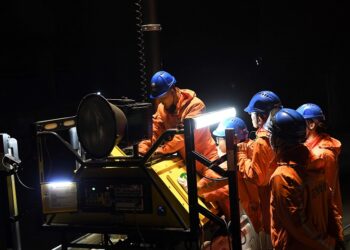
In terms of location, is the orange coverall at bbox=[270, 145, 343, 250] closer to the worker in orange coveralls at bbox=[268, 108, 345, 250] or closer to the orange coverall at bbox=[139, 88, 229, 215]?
the worker in orange coveralls at bbox=[268, 108, 345, 250]

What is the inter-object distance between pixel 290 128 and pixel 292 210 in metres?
0.62

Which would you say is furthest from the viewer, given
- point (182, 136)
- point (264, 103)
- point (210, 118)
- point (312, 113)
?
point (312, 113)

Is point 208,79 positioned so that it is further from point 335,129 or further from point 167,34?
point 335,129

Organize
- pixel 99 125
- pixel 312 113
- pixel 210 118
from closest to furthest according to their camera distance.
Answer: pixel 99 125 < pixel 210 118 < pixel 312 113

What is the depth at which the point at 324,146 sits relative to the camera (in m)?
4.91

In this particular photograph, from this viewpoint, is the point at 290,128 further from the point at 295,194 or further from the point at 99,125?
the point at 99,125

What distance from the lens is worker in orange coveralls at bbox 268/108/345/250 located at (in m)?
3.22

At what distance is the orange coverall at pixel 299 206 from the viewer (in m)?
3.22

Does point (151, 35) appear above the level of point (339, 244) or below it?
above

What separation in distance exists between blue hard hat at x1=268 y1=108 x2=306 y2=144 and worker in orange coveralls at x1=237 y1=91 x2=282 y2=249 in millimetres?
726

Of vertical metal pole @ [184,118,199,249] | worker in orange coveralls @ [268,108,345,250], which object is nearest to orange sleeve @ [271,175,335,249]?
worker in orange coveralls @ [268,108,345,250]

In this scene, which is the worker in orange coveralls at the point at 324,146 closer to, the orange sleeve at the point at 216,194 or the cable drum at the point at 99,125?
the orange sleeve at the point at 216,194

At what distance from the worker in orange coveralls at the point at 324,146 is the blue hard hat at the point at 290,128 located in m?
1.02

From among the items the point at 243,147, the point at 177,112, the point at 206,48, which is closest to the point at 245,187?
the point at 243,147
